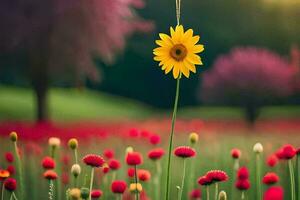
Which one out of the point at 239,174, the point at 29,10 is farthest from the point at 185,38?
the point at 29,10

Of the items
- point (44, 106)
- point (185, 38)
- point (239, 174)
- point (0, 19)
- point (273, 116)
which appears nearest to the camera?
point (185, 38)

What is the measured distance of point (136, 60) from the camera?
18.5 metres

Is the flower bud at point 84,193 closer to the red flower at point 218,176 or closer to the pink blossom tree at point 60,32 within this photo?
the red flower at point 218,176

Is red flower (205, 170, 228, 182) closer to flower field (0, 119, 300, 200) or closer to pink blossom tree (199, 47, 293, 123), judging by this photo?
flower field (0, 119, 300, 200)

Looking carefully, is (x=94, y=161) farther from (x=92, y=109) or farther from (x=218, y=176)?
(x=92, y=109)

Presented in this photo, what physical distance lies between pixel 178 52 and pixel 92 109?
602 inches

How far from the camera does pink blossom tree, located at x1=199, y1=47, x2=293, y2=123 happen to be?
474 inches

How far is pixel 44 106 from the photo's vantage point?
10156 mm

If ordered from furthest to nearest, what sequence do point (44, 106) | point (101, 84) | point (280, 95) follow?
point (101, 84)
point (280, 95)
point (44, 106)

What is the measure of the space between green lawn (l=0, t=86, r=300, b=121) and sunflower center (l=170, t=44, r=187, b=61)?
485 inches

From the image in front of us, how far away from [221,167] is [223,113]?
14.2 meters

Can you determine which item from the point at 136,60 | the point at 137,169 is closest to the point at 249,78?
the point at 136,60

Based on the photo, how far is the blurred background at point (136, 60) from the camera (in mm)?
9031

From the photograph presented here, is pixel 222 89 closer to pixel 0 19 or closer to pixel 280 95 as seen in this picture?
pixel 280 95
